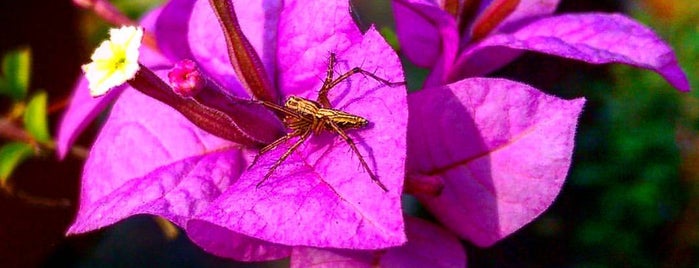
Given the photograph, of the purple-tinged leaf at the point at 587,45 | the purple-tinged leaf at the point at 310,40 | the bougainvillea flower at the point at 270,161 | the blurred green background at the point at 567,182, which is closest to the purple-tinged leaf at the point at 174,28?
the bougainvillea flower at the point at 270,161

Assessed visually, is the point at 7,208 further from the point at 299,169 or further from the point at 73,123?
the point at 299,169

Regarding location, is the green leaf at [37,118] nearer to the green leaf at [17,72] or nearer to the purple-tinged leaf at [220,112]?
the green leaf at [17,72]

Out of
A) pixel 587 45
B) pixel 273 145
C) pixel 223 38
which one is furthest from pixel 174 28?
pixel 587 45

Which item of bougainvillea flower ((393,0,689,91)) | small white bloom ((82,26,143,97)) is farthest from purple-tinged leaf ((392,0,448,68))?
small white bloom ((82,26,143,97))

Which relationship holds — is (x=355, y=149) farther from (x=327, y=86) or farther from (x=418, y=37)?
(x=418, y=37)

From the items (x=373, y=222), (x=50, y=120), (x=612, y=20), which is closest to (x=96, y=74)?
(x=373, y=222)

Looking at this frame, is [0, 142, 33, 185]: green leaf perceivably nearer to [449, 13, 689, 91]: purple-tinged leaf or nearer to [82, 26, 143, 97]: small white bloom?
[82, 26, 143, 97]: small white bloom
